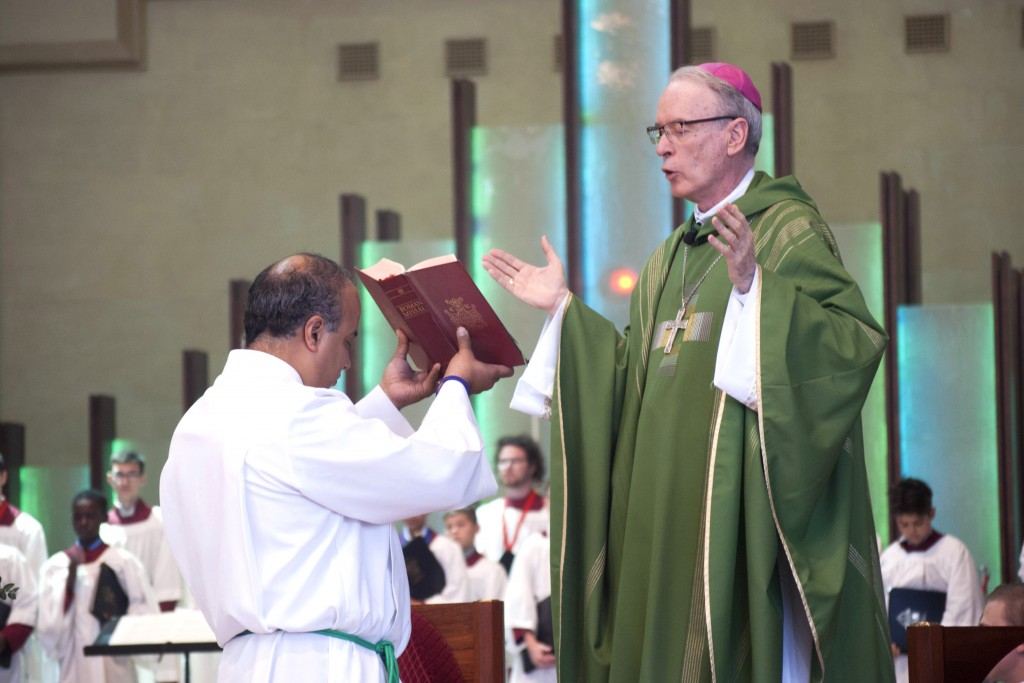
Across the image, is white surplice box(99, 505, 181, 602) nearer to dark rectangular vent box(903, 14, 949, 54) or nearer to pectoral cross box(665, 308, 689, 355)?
pectoral cross box(665, 308, 689, 355)

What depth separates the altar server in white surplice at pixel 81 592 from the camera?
945cm

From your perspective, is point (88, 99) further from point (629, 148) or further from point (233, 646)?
point (233, 646)

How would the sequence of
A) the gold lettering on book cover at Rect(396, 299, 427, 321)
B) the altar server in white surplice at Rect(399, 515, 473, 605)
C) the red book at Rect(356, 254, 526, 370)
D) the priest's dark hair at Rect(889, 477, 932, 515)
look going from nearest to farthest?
1. the red book at Rect(356, 254, 526, 370)
2. the gold lettering on book cover at Rect(396, 299, 427, 321)
3. the priest's dark hair at Rect(889, 477, 932, 515)
4. the altar server in white surplice at Rect(399, 515, 473, 605)

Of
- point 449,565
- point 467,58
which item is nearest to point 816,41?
point 467,58

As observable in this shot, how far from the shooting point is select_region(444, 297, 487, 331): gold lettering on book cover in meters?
3.49

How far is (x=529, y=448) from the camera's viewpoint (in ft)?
31.5

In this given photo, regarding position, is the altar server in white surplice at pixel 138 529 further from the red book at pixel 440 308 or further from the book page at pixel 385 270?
the book page at pixel 385 270

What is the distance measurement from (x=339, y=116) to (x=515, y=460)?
204 inches

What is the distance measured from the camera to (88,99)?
13789 mm

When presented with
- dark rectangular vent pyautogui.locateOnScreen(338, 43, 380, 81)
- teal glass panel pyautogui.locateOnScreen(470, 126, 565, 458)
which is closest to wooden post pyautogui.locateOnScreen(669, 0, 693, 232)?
teal glass panel pyautogui.locateOnScreen(470, 126, 565, 458)

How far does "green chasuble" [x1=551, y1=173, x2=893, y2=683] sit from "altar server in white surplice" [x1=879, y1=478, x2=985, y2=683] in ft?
16.8

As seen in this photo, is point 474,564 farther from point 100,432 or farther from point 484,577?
point 100,432

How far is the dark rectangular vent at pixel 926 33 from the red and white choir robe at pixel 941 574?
5578 millimetres

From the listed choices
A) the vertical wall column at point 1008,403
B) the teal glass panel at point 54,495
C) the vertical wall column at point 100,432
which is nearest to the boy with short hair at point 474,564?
the vertical wall column at point 1008,403
